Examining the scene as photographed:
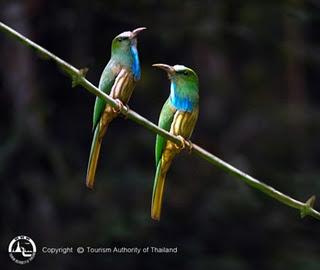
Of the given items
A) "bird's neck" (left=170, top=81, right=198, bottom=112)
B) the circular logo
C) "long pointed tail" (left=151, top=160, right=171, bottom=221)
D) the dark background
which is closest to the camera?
"long pointed tail" (left=151, top=160, right=171, bottom=221)

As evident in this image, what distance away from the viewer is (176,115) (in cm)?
188

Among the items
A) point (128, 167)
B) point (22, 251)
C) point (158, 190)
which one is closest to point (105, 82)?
point (158, 190)

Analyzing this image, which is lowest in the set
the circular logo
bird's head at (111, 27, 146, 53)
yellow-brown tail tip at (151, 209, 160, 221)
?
yellow-brown tail tip at (151, 209, 160, 221)

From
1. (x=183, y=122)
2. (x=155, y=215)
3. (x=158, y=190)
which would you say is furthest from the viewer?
(x=183, y=122)

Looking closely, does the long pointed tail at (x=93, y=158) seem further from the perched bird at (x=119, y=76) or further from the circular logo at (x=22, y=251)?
the circular logo at (x=22, y=251)

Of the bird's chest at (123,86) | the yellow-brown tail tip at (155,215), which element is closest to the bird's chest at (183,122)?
the bird's chest at (123,86)

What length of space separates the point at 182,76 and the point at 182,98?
0.05 metres

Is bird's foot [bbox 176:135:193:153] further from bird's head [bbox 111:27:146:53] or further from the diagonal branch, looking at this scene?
bird's head [bbox 111:27:146:53]

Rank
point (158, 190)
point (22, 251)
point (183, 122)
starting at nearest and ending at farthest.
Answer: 1. point (158, 190)
2. point (183, 122)
3. point (22, 251)

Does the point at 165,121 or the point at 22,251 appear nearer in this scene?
the point at 165,121

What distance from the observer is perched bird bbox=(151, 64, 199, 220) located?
179 cm

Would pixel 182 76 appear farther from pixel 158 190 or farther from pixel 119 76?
pixel 158 190

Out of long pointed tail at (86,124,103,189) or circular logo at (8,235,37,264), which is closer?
long pointed tail at (86,124,103,189)

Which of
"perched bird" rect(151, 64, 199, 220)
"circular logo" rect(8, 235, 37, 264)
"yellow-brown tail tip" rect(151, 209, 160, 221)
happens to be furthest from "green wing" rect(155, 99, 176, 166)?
"circular logo" rect(8, 235, 37, 264)
